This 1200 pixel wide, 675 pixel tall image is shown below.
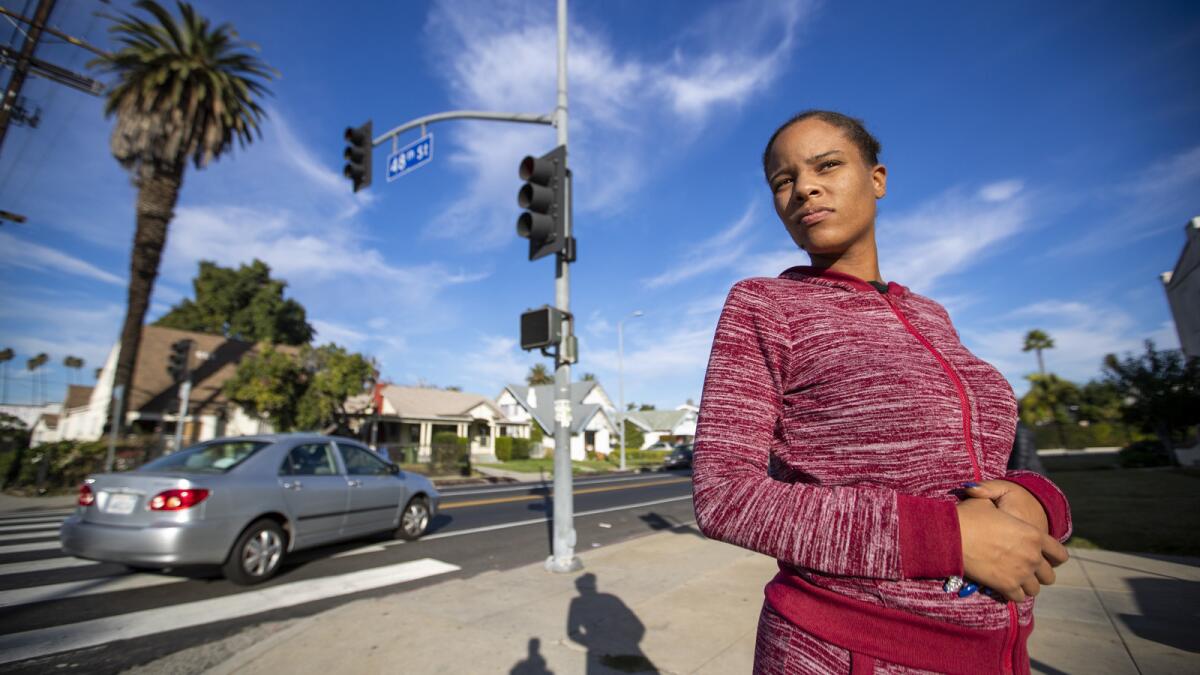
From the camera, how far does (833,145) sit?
1.28 m

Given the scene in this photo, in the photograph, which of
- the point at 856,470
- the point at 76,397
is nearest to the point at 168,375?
the point at 76,397

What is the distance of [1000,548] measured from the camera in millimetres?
884

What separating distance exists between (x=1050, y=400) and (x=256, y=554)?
194ft

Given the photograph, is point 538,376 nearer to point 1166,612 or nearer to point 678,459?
point 678,459

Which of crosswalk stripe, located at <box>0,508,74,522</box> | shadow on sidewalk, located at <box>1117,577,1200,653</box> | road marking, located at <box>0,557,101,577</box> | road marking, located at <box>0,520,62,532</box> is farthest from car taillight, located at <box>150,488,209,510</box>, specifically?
shadow on sidewalk, located at <box>1117,577,1200,653</box>

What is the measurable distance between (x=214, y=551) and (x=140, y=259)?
17067mm

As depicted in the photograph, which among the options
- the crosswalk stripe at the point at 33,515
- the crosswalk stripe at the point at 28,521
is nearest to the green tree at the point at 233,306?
the crosswalk stripe at the point at 33,515

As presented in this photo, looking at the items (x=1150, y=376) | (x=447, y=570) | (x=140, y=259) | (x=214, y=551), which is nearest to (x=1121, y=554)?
(x=447, y=570)

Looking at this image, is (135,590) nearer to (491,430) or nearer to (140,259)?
(140,259)

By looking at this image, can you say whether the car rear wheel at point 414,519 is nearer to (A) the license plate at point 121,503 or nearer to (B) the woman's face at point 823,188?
(A) the license plate at point 121,503

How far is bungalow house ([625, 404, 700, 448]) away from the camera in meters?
62.8

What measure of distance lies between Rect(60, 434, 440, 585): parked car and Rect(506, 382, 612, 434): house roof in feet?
8.89

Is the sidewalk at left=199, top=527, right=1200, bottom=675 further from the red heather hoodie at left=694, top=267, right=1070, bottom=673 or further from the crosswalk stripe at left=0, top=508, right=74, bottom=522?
the crosswalk stripe at left=0, top=508, right=74, bottom=522

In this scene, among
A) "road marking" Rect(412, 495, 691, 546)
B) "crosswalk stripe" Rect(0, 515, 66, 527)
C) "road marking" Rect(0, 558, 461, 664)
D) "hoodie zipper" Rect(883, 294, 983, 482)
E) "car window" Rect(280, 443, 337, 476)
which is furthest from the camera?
"crosswalk stripe" Rect(0, 515, 66, 527)
